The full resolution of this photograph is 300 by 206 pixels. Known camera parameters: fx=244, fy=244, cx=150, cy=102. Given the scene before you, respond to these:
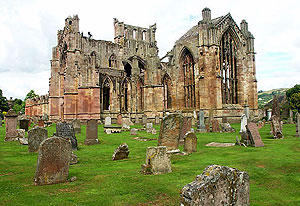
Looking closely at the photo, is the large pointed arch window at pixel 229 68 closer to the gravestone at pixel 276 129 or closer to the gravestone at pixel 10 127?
the gravestone at pixel 276 129

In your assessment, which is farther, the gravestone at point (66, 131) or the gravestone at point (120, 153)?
the gravestone at point (66, 131)

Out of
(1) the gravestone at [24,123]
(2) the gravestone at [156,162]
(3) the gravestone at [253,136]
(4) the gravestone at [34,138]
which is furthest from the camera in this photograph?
(1) the gravestone at [24,123]

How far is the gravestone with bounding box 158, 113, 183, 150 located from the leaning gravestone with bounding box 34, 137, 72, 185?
4278mm

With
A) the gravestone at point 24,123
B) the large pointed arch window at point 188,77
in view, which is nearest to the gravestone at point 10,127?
the gravestone at point 24,123

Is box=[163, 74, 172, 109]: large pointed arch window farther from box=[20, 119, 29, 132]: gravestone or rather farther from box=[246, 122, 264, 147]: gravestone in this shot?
box=[246, 122, 264, 147]: gravestone

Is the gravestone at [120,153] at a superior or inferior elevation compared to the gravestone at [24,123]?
inferior

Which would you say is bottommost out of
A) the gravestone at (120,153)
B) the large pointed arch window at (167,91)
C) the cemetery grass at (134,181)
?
the cemetery grass at (134,181)

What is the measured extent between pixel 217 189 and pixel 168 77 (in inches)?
1275

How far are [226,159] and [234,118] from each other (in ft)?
75.1

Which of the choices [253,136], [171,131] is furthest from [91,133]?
[253,136]

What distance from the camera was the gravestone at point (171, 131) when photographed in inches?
365

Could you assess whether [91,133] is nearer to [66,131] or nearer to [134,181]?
[66,131]

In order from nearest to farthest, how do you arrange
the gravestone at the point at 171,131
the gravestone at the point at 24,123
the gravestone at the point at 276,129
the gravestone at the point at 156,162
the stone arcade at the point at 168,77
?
1. the gravestone at the point at 156,162
2. the gravestone at the point at 171,131
3. the gravestone at the point at 276,129
4. the gravestone at the point at 24,123
5. the stone arcade at the point at 168,77

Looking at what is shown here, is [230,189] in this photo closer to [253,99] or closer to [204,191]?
[204,191]
